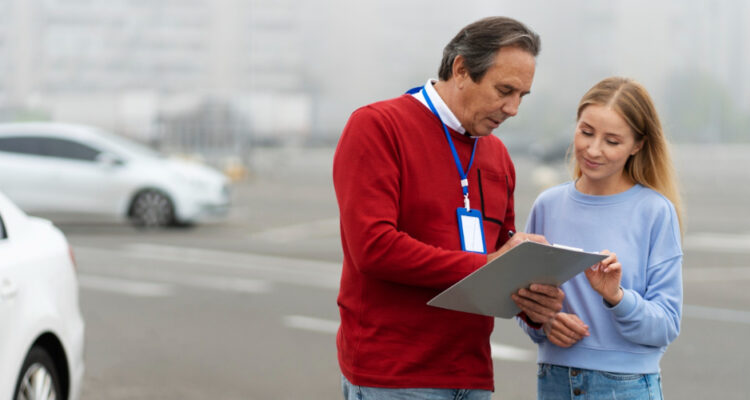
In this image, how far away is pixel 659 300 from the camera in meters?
2.30

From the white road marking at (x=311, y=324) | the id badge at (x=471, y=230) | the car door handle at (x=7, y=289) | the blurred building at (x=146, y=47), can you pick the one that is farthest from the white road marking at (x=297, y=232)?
the blurred building at (x=146, y=47)

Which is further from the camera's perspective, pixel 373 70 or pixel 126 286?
pixel 373 70

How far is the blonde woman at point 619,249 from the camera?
2.31 meters

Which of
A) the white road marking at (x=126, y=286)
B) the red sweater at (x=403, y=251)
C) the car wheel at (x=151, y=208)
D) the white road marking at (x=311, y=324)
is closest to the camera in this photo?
the red sweater at (x=403, y=251)

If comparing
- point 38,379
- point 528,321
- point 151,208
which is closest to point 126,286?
point 151,208

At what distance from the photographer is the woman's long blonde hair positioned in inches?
93.3

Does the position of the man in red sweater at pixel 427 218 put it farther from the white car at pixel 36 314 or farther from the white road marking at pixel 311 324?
the white road marking at pixel 311 324

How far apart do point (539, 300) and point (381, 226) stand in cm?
45

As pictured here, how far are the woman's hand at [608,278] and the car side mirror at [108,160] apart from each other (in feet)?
37.9

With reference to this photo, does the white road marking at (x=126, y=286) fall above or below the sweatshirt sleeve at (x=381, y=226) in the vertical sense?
below

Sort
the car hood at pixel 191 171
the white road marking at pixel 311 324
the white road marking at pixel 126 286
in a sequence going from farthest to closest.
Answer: the car hood at pixel 191 171 < the white road marking at pixel 126 286 < the white road marking at pixel 311 324

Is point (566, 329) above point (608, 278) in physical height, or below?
below

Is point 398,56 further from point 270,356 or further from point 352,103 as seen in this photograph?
point 270,356

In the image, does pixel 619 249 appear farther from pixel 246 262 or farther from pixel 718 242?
pixel 718 242
